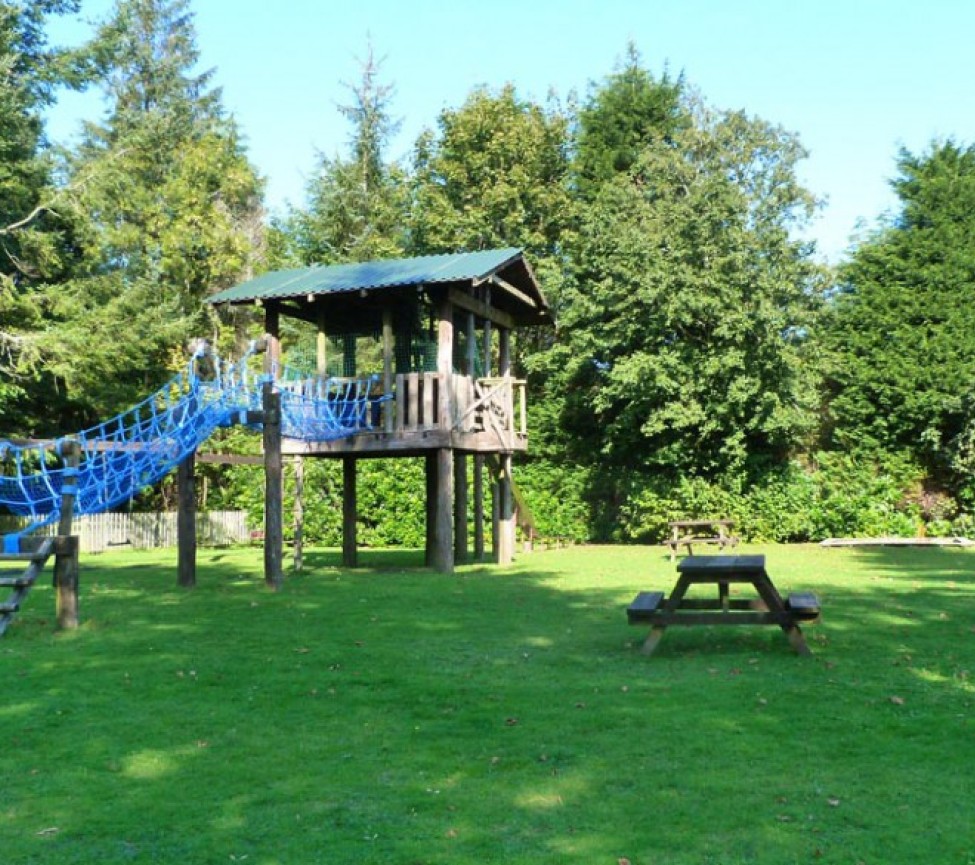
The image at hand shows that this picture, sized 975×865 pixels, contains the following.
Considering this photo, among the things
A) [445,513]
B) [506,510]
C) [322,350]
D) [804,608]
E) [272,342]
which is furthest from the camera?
[506,510]

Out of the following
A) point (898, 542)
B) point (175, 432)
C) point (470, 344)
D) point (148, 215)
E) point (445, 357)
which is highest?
point (148, 215)

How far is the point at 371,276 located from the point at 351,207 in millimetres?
19034

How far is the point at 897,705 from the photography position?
6.92 metres

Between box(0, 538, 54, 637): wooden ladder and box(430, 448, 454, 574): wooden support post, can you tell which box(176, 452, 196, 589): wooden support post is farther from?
box(0, 538, 54, 637): wooden ladder

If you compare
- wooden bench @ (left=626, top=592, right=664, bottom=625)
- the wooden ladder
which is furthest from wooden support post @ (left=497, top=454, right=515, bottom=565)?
wooden bench @ (left=626, top=592, right=664, bottom=625)

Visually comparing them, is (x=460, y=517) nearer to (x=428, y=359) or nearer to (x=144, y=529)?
(x=428, y=359)

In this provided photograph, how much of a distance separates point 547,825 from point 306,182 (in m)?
35.3

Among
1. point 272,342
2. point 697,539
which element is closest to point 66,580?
point 272,342

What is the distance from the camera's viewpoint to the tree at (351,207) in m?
36.7

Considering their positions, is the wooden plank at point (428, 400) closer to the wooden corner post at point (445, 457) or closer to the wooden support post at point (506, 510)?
the wooden corner post at point (445, 457)

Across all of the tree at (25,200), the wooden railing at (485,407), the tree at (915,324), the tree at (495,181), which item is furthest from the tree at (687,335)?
the tree at (25,200)

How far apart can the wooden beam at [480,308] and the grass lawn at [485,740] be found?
7976 mm

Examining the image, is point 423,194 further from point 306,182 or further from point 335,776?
point 335,776

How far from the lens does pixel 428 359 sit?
1964 cm
